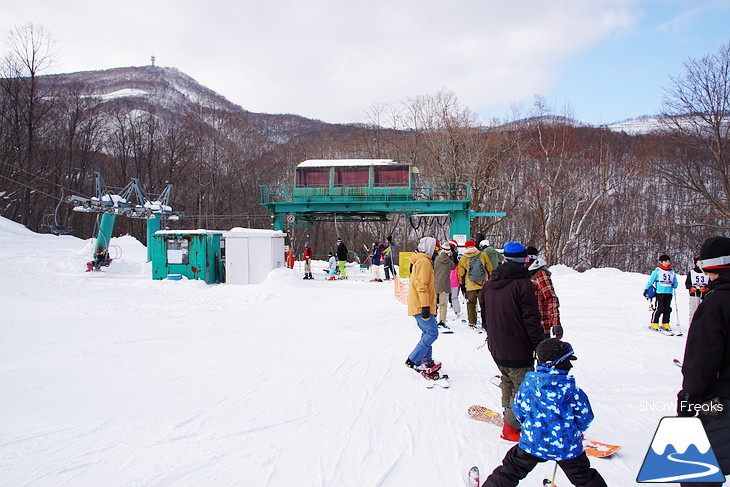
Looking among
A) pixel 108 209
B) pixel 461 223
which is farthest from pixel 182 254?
pixel 461 223

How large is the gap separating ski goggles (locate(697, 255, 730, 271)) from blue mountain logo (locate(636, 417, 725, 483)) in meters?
0.99

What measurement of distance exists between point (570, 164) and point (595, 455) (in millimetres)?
32853

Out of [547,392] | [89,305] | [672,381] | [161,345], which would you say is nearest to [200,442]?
[547,392]

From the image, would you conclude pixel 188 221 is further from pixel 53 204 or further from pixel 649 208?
pixel 649 208

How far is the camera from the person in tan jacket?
5449 millimetres

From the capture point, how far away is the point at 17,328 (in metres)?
8.14

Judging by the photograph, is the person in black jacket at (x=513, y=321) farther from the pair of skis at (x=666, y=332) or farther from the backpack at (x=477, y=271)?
the pair of skis at (x=666, y=332)

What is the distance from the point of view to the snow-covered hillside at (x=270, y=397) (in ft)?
10.9

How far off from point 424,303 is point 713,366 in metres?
3.33

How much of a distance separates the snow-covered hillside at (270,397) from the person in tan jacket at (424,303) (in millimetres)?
278

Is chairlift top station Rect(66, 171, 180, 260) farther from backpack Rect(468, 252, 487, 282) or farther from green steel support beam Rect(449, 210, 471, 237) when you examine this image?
green steel support beam Rect(449, 210, 471, 237)

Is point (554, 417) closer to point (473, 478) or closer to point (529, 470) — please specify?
point (529, 470)

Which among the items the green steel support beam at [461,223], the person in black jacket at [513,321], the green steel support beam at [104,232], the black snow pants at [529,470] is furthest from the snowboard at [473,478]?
the green steel support beam at [461,223]

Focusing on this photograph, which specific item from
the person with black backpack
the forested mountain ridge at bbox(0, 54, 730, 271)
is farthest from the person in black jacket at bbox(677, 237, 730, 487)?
the forested mountain ridge at bbox(0, 54, 730, 271)
